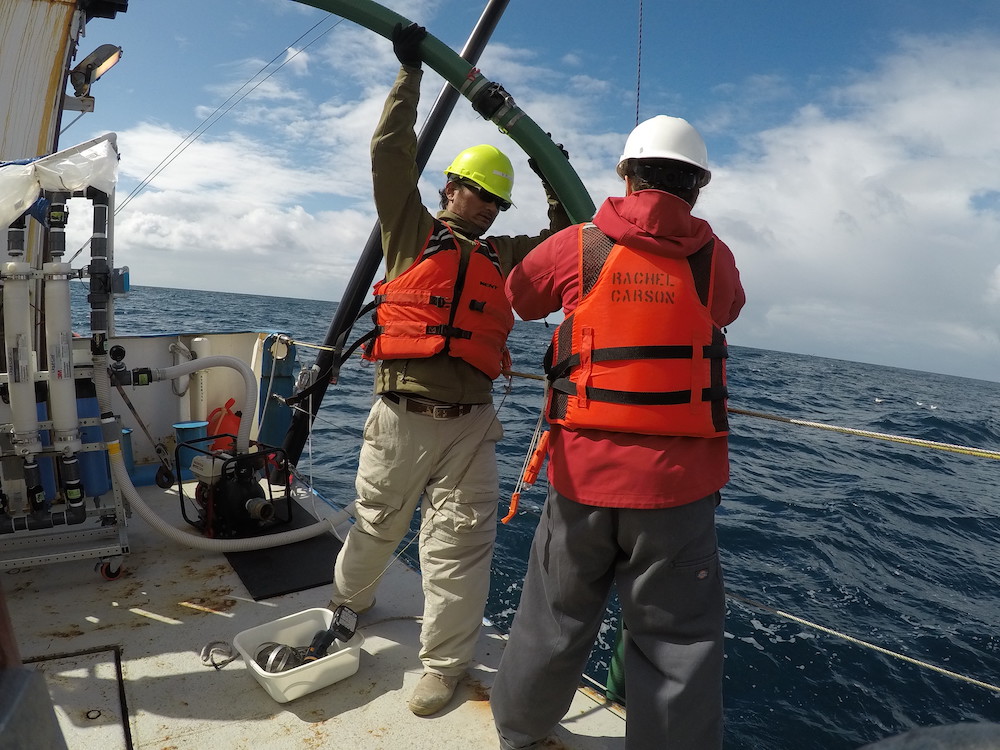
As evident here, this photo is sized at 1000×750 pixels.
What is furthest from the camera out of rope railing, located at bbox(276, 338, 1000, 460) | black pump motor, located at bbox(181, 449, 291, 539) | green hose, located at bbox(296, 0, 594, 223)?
black pump motor, located at bbox(181, 449, 291, 539)

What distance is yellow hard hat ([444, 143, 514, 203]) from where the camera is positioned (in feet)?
8.10

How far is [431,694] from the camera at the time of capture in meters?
2.38

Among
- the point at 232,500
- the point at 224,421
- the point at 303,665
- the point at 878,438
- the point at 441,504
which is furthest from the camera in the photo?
the point at 224,421

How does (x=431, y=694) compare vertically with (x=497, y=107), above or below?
below

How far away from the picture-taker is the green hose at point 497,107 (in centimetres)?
285

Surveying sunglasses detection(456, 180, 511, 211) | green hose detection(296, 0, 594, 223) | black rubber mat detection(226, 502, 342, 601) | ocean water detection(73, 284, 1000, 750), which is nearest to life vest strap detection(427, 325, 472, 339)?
sunglasses detection(456, 180, 511, 211)

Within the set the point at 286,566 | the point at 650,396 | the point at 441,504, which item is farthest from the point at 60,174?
the point at 650,396

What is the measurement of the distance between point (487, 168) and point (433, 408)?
96cm

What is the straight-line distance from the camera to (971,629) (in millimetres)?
4797

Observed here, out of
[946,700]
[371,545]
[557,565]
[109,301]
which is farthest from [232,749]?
[946,700]

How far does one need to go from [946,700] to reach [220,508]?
4.62m

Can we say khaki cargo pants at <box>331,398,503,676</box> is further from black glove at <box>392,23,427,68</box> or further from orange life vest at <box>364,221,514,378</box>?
black glove at <box>392,23,427,68</box>

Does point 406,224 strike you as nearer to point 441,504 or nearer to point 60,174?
point 441,504

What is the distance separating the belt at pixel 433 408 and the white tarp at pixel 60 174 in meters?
1.97
